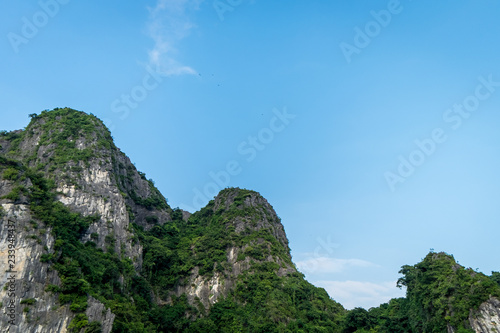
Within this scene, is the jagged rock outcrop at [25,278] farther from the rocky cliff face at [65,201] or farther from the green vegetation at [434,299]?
the green vegetation at [434,299]

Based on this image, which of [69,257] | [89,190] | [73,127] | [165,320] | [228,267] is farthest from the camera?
[73,127]

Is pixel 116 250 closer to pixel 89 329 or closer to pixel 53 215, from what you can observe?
pixel 53 215

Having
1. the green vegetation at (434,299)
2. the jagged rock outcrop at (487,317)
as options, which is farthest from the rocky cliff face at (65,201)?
the jagged rock outcrop at (487,317)

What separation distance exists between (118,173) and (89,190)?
35.2ft

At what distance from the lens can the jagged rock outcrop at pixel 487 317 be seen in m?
24.9

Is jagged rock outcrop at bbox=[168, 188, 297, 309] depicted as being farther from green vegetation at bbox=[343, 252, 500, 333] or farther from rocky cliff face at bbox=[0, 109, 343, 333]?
green vegetation at bbox=[343, 252, 500, 333]

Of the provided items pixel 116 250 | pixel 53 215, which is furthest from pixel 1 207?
pixel 116 250

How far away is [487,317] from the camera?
25.3 meters

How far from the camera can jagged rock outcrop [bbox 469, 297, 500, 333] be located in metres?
24.9

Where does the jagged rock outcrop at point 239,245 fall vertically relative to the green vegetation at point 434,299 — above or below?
above

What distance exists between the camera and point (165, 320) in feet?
123

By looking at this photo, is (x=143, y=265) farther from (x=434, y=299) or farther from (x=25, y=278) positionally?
(x=434, y=299)

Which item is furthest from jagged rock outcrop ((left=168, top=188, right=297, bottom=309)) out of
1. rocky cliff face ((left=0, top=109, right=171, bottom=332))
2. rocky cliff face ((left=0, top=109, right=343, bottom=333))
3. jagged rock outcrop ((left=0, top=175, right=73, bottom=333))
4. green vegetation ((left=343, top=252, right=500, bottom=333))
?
jagged rock outcrop ((left=0, top=175, right=73, bottom=333))

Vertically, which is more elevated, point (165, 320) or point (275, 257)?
point (275, 257)
